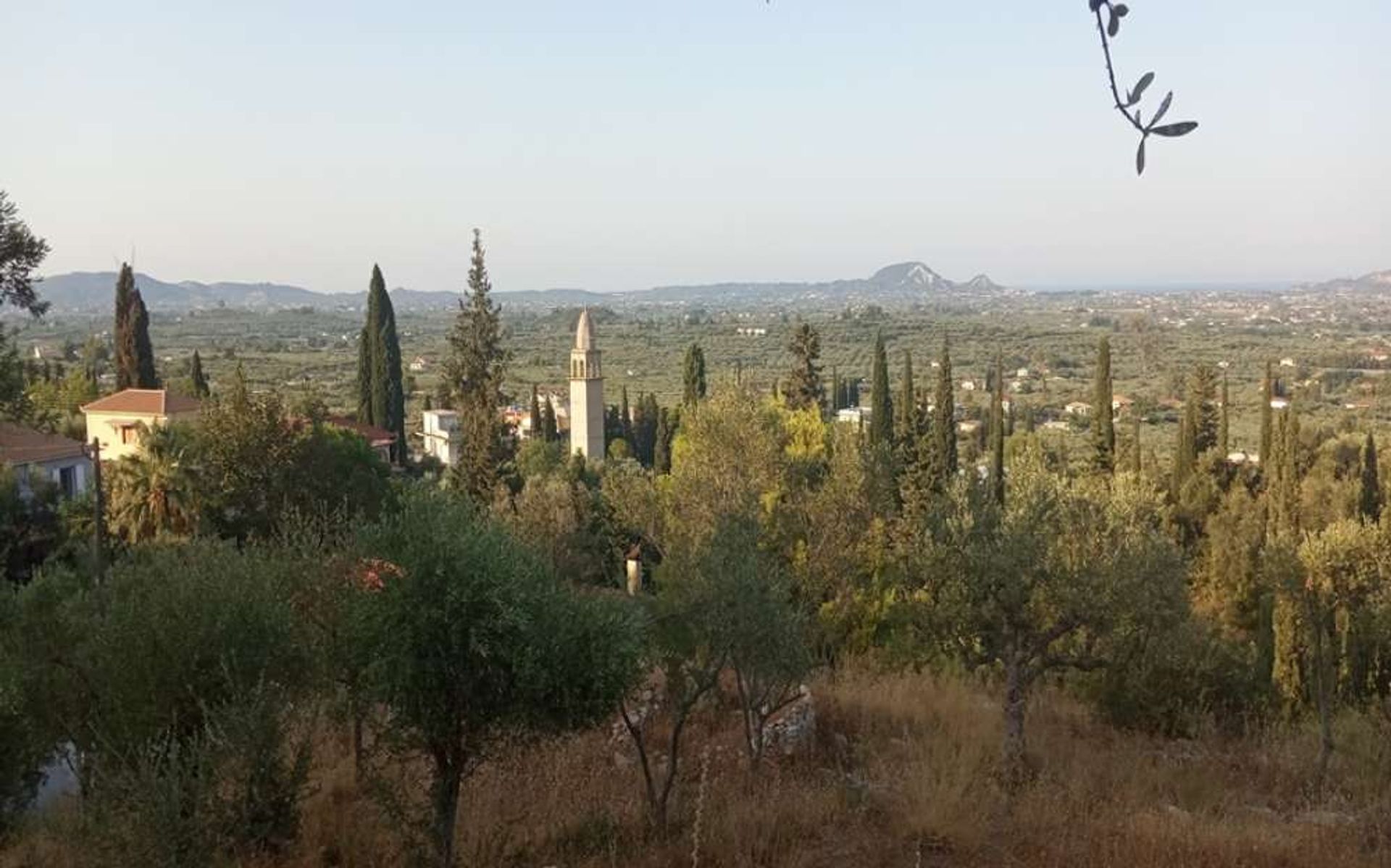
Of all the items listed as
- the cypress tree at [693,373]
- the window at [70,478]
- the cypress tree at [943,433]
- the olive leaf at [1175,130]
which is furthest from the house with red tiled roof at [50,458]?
the olive leaf at [1175,130]

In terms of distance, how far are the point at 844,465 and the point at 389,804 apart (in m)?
11.6

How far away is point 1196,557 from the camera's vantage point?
2773 cm

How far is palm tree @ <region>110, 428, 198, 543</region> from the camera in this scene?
18.8 meters

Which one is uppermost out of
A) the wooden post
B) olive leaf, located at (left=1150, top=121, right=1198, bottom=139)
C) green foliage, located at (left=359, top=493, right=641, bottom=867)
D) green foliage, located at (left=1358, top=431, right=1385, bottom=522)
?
olive leaf, located at (left=1150, top=121, right=1198, bottom=139)

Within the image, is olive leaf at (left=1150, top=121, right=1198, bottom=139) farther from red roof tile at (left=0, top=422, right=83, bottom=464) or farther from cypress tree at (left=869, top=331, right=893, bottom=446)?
cypress tree at (left=869, top=331, right=893, bottom=446)

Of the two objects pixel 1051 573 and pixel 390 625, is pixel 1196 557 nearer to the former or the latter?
pixel 1051 573

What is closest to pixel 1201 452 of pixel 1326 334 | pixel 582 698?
pixel 582 698

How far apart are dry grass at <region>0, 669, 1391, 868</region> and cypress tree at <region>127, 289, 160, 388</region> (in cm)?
3154

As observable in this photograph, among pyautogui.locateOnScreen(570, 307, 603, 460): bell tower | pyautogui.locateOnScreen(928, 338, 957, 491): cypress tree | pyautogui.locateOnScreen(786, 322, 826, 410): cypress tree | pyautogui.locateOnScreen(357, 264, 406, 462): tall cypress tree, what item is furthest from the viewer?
pyautogui.locateOnScreen(570, 307, 603, 460): bell tower

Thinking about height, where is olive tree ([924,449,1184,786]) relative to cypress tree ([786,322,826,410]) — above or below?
below

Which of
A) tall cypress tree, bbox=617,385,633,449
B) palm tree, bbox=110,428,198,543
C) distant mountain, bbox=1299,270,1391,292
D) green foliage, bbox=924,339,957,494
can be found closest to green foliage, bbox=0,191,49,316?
palm tree, bbox=110,428,198,543

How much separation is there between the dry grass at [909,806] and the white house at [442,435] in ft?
136

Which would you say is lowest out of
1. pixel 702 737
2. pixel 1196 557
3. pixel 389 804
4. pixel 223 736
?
pixel 1196 557

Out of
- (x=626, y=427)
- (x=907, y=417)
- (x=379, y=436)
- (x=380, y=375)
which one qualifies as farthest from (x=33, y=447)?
(x=626, y=427)
